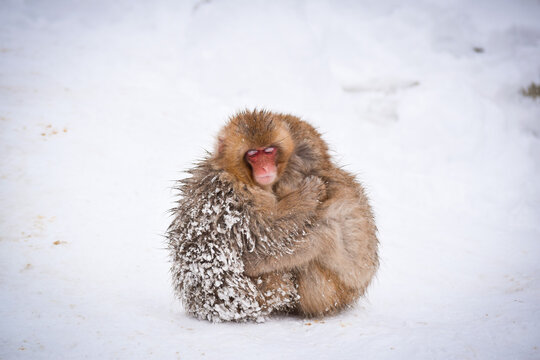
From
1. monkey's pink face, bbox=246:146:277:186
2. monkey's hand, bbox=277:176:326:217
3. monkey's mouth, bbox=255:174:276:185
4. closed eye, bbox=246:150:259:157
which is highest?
closed eye, bbox=246:150:259:157

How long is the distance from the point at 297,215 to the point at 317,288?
44 centimetres

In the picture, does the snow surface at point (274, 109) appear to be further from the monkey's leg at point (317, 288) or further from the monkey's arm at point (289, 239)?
the monkey's arm at point (289, 239)

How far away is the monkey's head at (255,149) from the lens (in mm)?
2492

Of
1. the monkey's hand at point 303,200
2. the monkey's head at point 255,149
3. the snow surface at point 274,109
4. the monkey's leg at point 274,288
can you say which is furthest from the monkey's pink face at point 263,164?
the snow surface at point 274,109

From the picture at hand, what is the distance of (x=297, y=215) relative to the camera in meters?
2.44

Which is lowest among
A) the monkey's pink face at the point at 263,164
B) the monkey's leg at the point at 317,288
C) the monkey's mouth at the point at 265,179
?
the monkey's leg at the point at 317,288

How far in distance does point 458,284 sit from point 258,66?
18.4 feet

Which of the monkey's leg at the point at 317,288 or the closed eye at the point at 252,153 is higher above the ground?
the closed eye at the point at 252,153

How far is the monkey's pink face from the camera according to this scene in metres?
2.47

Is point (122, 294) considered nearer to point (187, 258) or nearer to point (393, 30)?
point (187, 258)

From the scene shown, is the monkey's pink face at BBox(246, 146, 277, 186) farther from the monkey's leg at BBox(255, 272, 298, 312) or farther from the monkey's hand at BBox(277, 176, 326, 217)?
the monkey's leg at BBox(255, 272, 298, 312)

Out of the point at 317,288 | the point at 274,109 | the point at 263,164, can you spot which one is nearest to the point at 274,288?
the point at 317,288

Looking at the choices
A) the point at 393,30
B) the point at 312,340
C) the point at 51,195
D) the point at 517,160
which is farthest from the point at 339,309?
the point at 393,30

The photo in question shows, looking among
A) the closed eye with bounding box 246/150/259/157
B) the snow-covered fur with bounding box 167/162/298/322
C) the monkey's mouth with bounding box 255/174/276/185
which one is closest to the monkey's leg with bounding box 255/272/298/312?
the snow-covered fur with bounding box 167/162/298/322
